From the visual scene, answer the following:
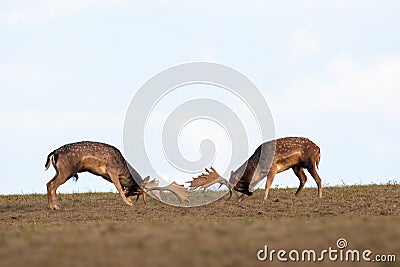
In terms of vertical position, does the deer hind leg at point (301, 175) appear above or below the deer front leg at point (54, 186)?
above

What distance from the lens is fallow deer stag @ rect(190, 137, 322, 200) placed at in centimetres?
2130

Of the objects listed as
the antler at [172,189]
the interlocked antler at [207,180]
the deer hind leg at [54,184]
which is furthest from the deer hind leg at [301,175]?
the deer hind leg at [54,184]

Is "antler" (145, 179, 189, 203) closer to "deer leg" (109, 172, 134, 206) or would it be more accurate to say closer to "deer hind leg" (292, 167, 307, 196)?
"deer leg" (109, 172, 134, 206)

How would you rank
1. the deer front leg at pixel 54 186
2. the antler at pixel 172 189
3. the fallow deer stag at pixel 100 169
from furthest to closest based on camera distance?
the antler at pixel 172 189
the fallow deer stag at pixel 100 169
the deer front leg at pixel 54 186

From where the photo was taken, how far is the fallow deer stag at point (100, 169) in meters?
20.2

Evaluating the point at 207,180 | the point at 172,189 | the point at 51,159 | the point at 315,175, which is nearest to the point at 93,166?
the point at 51,159

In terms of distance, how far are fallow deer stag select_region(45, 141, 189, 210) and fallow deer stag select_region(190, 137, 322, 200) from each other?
1018mm

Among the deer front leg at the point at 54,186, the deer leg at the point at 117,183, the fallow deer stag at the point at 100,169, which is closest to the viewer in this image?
the deer front leg at the point at 54,186

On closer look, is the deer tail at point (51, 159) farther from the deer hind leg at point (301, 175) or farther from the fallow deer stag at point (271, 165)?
the deer hind leg at point (301, 175)

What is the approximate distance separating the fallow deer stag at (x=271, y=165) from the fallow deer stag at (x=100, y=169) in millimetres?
1018

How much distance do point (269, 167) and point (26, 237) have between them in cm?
1186

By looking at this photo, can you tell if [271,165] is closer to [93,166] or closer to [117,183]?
[117,183]

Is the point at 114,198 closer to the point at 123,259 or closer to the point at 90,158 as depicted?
the point at 90,158

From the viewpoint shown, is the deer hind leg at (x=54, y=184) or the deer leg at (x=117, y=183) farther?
the deer leg at (x=117, y=183)
